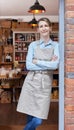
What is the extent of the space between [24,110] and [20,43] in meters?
5.76

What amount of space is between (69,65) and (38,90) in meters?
0.49

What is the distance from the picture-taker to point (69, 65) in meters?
3.28

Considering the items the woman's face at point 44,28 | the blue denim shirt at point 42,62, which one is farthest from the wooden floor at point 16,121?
the woman's face at point 44,28

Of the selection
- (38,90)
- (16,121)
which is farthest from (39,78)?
(16,121)

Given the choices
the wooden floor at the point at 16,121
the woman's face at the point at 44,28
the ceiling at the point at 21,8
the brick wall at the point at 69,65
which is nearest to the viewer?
the brick wall at the point at 69,65

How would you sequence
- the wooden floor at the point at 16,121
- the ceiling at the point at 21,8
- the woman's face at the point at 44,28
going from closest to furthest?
the woman's face at the point at 44,28, the wooden floor at the point at 16,121, the ceiling at the point at 21,8

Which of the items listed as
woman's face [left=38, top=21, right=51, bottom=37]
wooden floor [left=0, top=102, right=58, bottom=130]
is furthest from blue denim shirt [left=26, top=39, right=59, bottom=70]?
wooden floor [left=0, top=102, right=58, bottom=130]

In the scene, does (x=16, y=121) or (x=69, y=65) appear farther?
(x=16, y=121)

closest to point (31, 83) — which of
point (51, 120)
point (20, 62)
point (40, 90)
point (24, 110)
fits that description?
point (40, 90)

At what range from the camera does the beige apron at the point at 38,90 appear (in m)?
3.42

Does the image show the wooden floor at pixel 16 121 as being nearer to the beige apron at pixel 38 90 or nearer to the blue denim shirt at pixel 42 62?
the beige apron at pixel 38 90

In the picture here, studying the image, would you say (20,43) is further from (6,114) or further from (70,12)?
(70,12)

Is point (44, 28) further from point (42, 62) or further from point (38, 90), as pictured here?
point (38, 90)

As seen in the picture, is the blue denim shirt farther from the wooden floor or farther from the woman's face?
the wooden floor
